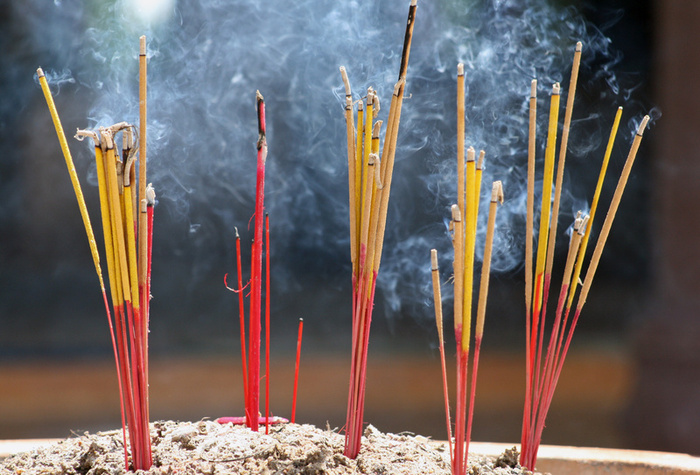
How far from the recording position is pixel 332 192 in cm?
167

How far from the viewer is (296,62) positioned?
1.59 meters

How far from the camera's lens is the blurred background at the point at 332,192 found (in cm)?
154

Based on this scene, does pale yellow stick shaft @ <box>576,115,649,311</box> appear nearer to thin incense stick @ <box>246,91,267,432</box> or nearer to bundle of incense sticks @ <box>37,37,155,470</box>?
thin incense stick @ <box>246,91,267,432</box>

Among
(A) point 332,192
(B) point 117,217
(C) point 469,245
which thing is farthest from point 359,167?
(A) point 332,192

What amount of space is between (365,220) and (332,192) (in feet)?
3.26

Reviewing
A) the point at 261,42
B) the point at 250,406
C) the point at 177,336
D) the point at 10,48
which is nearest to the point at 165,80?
the point at 261,42

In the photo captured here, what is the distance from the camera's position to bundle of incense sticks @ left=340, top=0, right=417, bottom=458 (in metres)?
0.68

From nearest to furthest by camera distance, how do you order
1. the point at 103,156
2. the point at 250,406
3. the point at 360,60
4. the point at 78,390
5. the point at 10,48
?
the point at 103,156 < the point at 250,406 < the point at 360,60 < the point at 10,48 < the point at 78,390

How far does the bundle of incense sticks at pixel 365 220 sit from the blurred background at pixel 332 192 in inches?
30.9

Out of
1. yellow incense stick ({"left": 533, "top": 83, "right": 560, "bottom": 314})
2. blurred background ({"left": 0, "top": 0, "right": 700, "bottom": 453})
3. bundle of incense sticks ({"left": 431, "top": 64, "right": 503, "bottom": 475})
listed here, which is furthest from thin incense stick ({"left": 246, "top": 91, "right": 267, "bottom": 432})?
blurred background ({"left": 0, "top": 0, "right": 700, "bottom": 453})

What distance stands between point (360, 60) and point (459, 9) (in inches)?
11.6

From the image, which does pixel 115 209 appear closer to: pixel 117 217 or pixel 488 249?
pixel 117 217

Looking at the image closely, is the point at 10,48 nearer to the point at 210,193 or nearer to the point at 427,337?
the point at 210,193

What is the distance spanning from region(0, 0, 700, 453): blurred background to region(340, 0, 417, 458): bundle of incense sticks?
78 centimetres
